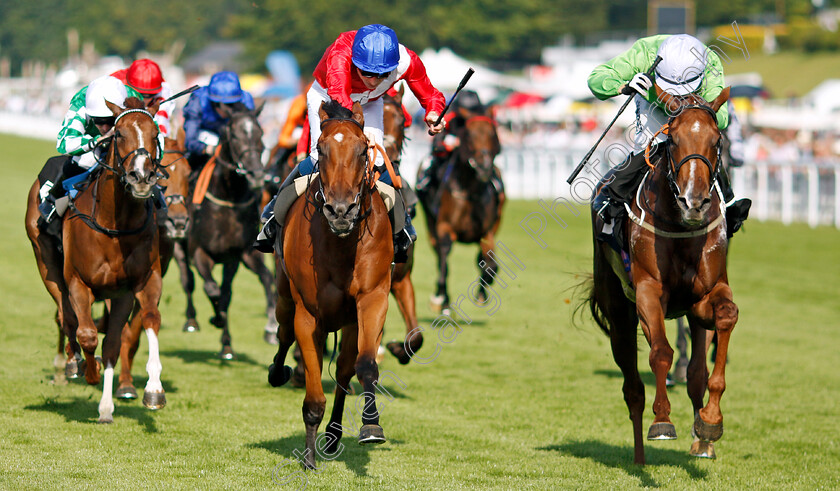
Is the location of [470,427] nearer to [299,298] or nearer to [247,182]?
[299,298]

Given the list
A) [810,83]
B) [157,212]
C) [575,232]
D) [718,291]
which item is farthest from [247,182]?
[810,83]

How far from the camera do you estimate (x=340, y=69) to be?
600cm

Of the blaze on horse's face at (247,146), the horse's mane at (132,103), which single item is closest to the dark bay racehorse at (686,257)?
the horse's mane at (132,103)

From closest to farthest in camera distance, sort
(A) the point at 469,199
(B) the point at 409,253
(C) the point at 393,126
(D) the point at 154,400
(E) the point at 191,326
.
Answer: (D) the point at 154,400, (B) the point at 409,253, (C) the point at 393,126, (E) the point at 191,326, (A) the point at 469,199

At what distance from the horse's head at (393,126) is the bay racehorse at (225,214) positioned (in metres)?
1.50

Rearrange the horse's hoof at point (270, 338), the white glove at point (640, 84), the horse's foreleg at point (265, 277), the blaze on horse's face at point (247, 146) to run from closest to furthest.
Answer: the white glove at point (640, 84)
the blaze on horse's face at point (247, 146)
the horse's foreleg at point (265, 277)
the horse's hoof at point (270, 338)

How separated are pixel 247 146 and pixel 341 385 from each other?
12.7ft

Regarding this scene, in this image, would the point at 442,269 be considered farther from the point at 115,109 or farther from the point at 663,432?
the point at 663,432

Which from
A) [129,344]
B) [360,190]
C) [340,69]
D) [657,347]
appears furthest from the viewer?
[129,344]

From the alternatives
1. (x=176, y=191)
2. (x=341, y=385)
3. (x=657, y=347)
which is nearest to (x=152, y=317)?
(x=341, y=385)

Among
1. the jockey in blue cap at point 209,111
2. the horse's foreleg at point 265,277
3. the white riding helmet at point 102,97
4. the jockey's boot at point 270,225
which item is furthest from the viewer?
the horse's foreleg at point 265,277

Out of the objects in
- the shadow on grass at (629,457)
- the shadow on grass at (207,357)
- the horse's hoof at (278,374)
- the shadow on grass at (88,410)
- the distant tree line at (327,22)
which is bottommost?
the shadow on grass at (629,457)

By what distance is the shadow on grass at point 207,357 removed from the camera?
9.89 meters

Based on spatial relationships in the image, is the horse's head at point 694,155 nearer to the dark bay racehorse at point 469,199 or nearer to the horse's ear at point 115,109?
the horse's ear at point 115,109
